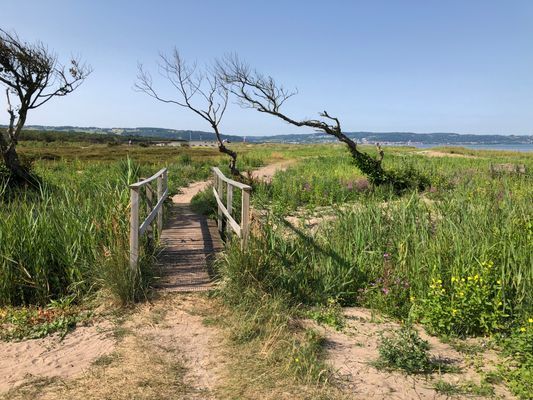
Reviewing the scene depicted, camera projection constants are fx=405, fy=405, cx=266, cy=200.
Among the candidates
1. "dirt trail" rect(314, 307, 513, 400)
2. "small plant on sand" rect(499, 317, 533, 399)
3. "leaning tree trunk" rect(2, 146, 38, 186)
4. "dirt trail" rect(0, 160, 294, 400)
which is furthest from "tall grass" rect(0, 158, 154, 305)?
"leaning tree trunk" rect(2, 146, 38, 186)

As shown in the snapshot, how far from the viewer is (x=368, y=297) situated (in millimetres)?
4781

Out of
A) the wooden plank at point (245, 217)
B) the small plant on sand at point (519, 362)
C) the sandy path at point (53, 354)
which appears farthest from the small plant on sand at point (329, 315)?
the sandy path at point (53, 354)

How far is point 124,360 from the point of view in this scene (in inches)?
131

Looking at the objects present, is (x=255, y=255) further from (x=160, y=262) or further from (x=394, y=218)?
(x=394, y=218)

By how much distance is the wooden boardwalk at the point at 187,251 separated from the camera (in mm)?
4910

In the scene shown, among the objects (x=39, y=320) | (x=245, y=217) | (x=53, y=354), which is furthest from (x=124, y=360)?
(x=245, y=217)

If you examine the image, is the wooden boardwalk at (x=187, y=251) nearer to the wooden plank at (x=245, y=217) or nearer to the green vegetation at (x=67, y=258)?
the green vegetation at (x=67, y=258)

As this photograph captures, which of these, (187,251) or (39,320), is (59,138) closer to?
(187,251)

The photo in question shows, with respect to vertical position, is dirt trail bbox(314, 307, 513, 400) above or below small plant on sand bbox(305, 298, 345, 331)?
below

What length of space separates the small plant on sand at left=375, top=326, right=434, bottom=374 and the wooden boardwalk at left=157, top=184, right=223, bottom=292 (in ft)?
7.22

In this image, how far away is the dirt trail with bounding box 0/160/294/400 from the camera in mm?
2924

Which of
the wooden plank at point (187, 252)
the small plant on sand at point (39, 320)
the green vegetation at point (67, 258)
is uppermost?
the green vegetation at point (67, 258)

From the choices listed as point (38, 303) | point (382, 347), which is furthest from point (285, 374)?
point (38, 303)

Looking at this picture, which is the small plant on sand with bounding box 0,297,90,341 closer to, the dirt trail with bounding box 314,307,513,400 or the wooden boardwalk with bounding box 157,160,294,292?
the wooden boardwalk with bounding box 157,160,294,292
